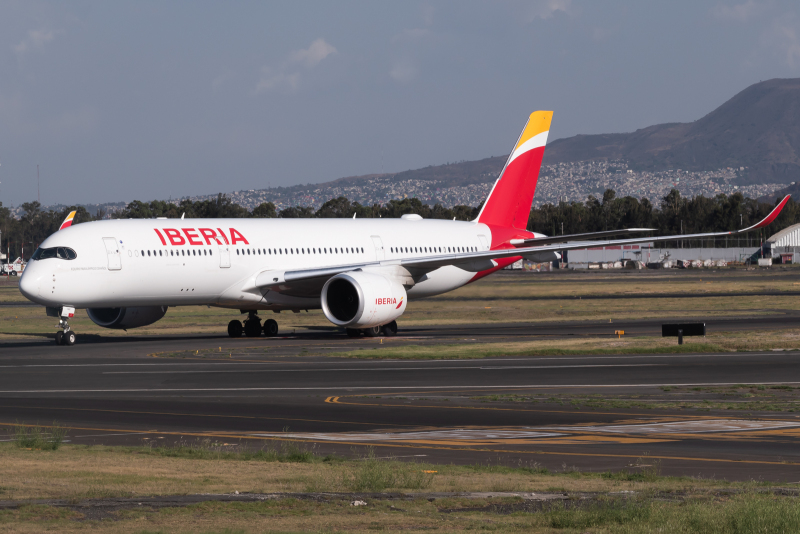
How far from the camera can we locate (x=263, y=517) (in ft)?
35.7

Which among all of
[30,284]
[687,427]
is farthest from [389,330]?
[687,427]

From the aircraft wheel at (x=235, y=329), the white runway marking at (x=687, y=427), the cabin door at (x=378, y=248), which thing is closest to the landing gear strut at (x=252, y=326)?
the aircraft wheel at (x=235, y=329)

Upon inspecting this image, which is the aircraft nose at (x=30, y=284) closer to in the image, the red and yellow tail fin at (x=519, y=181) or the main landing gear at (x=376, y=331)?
the main landing gear at (x=376, y=331)

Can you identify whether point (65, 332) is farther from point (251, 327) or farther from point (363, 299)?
point (363, 299)

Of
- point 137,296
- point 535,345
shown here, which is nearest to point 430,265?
point 535,345

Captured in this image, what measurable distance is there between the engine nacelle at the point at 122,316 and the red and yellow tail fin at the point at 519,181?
1723 cm

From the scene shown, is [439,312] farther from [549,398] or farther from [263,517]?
[263,517]

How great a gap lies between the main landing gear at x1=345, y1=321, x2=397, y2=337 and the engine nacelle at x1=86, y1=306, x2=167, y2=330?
788 cm

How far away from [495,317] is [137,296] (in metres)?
21.5

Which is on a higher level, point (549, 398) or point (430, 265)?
point (430, 265)

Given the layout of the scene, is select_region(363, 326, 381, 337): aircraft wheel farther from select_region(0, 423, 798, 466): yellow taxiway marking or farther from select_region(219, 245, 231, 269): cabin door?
select_region(0, 423, 798, 466): yellow taxiway marking

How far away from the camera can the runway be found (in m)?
16.2

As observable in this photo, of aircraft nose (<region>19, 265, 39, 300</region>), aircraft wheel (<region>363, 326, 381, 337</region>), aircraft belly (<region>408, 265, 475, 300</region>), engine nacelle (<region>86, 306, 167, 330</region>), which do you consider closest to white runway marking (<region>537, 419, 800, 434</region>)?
aircraft wheel (<region>363, 326, 381, 337</region>)

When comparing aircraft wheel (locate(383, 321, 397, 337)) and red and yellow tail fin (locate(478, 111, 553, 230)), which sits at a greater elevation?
red and yellow tail fin (locate(478, 111, 553, 230))
